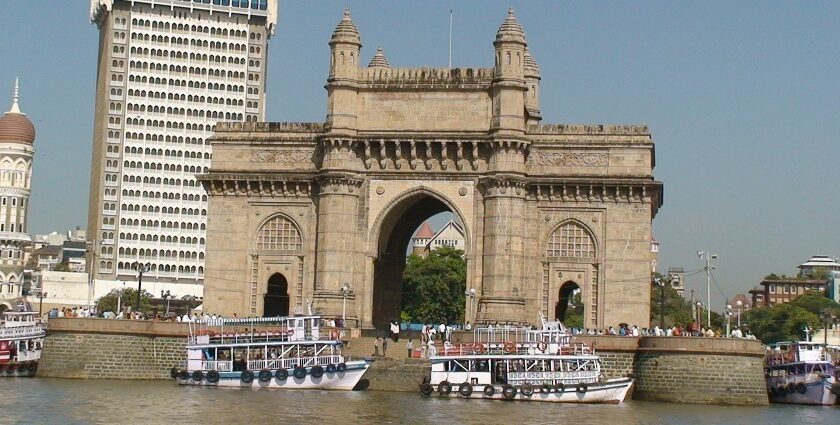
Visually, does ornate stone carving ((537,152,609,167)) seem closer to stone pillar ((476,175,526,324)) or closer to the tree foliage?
stone pillar ((476,175,526,324))

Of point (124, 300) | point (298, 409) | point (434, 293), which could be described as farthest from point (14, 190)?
point (298, 409)

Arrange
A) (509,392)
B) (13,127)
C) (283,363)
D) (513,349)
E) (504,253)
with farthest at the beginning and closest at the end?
(13,127) → (504,253) → (283,363) → (513,349) → (509,392)

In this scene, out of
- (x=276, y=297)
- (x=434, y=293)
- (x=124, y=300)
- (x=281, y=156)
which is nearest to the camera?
(x=281, y=156)

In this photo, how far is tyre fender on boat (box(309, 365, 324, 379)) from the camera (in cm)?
6028

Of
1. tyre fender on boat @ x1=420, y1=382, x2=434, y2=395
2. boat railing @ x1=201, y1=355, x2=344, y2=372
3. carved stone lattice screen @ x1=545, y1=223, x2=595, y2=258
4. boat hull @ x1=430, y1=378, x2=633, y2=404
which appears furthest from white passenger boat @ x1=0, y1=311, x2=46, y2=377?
carved stone lattice screen @ x1=545, y1=223, x2=595, y2=258

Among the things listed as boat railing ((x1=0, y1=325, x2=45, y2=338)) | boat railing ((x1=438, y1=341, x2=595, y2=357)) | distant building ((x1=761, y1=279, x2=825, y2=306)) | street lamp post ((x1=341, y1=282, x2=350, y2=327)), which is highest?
distant building ((x1=761, y1=279, x2=825, y2=306))

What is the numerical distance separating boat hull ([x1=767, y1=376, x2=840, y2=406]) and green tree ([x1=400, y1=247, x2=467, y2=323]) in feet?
184

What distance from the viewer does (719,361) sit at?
59469mm

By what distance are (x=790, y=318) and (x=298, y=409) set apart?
280ft

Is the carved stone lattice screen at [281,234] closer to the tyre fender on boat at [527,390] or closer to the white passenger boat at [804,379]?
the tyre fender on boat at [527,390]

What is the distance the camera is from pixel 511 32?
223 feet

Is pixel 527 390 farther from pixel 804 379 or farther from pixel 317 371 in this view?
pixel 804 379

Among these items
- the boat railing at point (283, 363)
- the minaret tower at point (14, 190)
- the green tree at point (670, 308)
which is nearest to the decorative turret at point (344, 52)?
the boat railing at point (283, 363)

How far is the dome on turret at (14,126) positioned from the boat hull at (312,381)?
298 ft
